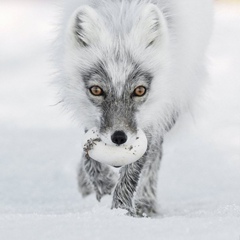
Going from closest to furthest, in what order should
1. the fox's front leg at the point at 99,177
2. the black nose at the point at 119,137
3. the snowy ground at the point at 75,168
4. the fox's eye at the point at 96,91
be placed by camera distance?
the snowy ground at the point at 75,168
the black nose at the point at 119,137
the fox's eye at the point at 96,91
the fox's front leg at the point at 99,177

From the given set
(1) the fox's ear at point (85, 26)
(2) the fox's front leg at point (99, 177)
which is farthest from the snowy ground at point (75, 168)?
(1) the fox's ear at point (85, 26)

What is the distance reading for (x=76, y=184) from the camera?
23.7 ft

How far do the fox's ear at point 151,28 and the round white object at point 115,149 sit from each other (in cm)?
61

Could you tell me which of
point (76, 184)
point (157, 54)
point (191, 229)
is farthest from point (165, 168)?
point (191, 229)

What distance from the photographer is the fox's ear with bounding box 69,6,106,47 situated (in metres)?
5.05

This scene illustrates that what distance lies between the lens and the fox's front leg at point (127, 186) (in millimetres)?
5699

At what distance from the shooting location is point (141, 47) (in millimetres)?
5148

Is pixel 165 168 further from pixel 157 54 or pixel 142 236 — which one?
pixel 142 236

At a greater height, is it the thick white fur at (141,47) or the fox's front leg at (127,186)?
the thick white fur at (141,47)

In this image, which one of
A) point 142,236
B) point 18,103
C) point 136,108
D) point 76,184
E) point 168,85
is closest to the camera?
point 142,236

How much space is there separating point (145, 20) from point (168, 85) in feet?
1.86

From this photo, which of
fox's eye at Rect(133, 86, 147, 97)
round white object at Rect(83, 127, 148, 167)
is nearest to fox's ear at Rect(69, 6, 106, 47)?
fox's eye at Rect(133, 86, 147, 97)

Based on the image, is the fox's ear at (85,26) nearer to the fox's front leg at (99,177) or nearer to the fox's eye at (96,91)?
the fox's eye at (96,91)

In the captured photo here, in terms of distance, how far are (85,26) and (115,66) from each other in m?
0.34
